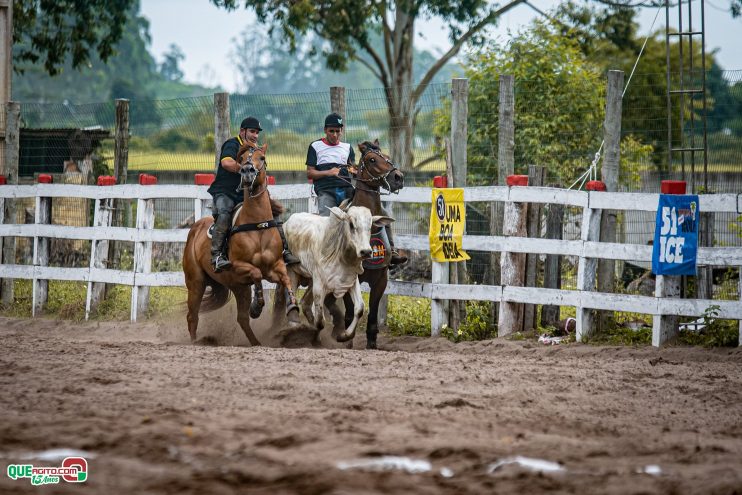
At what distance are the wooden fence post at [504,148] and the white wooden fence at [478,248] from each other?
0.59 m

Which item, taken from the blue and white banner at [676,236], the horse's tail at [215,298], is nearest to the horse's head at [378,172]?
the horse's tail at [215,298]

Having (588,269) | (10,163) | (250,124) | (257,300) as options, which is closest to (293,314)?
(257,300)

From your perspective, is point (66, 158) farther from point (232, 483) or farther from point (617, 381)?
point (232, 483)

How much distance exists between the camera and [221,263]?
Result: 37.3 ft

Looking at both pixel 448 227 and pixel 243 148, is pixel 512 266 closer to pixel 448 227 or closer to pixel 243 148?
pixel 448 227

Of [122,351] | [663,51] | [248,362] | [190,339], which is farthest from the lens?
[663,51]

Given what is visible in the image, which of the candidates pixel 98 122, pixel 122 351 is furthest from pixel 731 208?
pixel 98 122

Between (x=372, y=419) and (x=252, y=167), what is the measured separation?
5.00 m

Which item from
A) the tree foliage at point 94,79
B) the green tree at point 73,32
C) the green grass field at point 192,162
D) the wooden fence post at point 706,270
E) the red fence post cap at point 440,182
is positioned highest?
the tree foliage at point 94,79

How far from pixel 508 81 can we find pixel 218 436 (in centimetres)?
766

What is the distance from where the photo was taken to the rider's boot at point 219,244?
1138 centimetres

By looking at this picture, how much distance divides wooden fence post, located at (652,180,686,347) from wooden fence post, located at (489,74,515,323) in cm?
227

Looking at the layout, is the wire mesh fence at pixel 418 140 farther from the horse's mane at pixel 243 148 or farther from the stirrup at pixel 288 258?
the stirrup at pixel 288 258

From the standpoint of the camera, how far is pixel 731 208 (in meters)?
10.3
